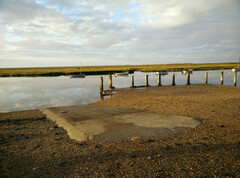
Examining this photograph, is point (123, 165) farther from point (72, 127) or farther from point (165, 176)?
point (72, 127)

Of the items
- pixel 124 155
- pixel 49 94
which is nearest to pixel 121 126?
pixel 124 155

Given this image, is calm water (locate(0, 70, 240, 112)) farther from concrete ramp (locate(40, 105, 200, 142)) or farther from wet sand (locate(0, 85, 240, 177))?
wet sand (locate(0, 85, 240, 177))

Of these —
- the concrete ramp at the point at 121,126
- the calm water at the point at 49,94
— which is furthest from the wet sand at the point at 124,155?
the calm water at the point at 49,94

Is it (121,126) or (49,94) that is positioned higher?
(121,126)

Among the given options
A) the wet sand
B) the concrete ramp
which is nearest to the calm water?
the concrete ramp

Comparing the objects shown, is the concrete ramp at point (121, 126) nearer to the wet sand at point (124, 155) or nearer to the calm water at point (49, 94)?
the wet sand at point (124, 155)

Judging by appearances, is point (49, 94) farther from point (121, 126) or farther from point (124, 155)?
point (124, 155)

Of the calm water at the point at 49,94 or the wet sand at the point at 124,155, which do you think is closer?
the wet sand at the point at 124,155

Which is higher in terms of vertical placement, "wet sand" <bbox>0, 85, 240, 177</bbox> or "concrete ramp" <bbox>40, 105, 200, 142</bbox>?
"concrete ramp" <bbox>40, 105, 200, 142</bbox>

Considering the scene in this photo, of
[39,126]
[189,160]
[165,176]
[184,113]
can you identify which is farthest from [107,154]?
[184,113]

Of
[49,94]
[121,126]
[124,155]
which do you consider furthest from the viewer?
[49,94]

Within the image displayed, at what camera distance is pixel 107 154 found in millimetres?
5637

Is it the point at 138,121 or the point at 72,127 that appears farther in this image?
the point at 138,121

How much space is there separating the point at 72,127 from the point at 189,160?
527 centimetres
